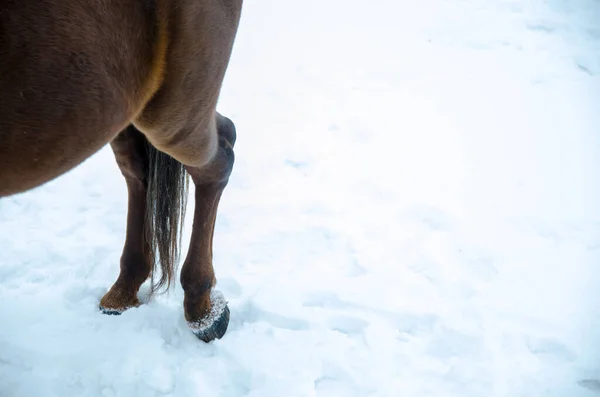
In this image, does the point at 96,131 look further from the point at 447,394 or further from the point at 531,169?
the point at 531,169

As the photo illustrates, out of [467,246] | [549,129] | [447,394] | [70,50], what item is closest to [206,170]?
[70,50]

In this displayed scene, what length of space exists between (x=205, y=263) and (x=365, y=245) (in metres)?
0.73

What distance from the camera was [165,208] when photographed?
1535 millimetres

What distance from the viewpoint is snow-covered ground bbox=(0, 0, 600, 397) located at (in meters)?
1.52

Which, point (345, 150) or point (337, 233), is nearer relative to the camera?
point (337, 233)

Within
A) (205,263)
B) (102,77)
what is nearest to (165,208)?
(205,263)

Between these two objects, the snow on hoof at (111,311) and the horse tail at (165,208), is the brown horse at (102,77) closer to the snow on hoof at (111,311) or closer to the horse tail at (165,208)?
the horse tail at (165,208)

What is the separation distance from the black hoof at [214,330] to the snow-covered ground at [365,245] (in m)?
0.04

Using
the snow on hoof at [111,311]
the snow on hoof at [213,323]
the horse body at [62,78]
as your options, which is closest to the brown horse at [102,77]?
the horse body at [62,78]

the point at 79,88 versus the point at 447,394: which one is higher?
the point at 79,88

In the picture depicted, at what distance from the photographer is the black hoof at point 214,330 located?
1570 millimetres

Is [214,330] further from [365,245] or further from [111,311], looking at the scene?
[365,245]

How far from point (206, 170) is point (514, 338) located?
125 cm

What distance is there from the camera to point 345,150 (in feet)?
8.32
